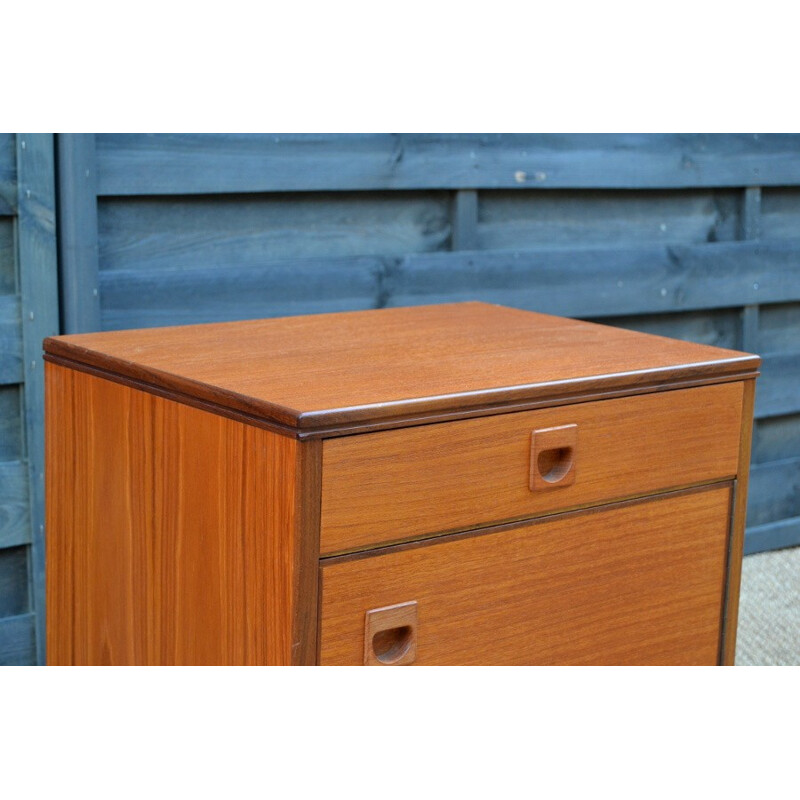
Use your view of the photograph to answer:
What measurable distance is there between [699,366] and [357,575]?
1.64ft

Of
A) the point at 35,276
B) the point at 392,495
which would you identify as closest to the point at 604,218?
the point at 35,276

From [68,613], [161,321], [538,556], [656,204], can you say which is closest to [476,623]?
[538,556]

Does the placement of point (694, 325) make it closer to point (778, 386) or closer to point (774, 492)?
point (778, 386)

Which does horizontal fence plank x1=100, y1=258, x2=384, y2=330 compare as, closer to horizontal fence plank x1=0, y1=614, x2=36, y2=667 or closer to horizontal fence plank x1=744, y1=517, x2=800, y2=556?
horizontal fence plank x1=0, y1=614, x2=36, y2=667

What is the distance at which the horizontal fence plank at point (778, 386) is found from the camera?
106 inches

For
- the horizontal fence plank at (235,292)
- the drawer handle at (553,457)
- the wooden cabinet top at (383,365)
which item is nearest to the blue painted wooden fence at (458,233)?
the horizontal fence plank at (235,292)

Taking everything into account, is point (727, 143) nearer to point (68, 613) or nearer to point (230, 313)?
point (230, 313)

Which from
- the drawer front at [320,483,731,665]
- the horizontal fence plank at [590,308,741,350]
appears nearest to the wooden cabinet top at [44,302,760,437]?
the drawer front at [320,483,731,665]

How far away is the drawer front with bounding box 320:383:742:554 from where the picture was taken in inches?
46.2

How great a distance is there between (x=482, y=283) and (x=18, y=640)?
1001 mm

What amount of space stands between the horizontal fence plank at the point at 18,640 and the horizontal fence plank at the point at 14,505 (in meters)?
0.13

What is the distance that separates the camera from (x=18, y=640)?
1908mm

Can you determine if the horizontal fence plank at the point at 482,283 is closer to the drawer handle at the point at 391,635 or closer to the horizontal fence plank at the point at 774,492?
the horizontal fence plank at the point at 774,492

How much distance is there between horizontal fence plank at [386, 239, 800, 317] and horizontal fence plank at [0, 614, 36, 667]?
31.4 inches
